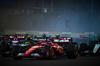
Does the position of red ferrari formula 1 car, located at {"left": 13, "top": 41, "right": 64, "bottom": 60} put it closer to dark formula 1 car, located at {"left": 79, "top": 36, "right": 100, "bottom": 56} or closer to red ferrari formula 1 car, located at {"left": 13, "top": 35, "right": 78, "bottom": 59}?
red ferrari formula 1 car, located at {"left": 13, "top": 35, "right": 78, "bottom": 59}

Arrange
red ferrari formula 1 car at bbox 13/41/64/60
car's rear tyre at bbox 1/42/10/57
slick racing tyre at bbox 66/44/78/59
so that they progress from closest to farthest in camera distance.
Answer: red ferrari formula 1 car at bbox 13/41/64/60
slick racing tyre at bbox 66/44/78/59
car's rear tyre at bbox 1/42/10/57

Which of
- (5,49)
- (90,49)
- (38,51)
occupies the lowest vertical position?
(90,49)

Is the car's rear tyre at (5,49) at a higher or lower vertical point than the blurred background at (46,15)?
lower

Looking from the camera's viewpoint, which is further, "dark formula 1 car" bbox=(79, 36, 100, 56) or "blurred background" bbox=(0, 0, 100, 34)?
"blurred background" bbox=(0, 0, 100, 34)

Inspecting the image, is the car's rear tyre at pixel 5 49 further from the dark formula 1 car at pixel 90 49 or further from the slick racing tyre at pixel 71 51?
the dark formula 1 car at pixel 90 49

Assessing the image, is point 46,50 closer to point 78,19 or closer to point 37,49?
point 37,49

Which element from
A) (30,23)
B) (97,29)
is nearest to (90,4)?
(97,29)

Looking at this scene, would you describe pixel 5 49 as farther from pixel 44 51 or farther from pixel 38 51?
pixel 44 51

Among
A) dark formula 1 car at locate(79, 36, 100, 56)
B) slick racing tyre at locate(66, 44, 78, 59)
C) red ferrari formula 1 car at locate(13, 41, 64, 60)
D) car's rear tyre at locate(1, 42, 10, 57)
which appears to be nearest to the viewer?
red ferrari formula 1 car at locate(13, 41, 64, 60)

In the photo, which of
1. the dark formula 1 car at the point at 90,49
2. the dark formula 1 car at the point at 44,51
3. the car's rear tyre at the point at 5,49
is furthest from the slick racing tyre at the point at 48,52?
the dark formula 1 car at the point at 90,49

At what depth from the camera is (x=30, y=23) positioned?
46.6 meters

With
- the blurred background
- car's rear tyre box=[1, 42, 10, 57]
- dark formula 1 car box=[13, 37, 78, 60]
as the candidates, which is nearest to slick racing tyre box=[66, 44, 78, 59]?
dark formula 1 car box=[13, 37, 78, 60]

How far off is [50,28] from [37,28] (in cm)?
336

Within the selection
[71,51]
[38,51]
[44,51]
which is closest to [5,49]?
[38,51]
